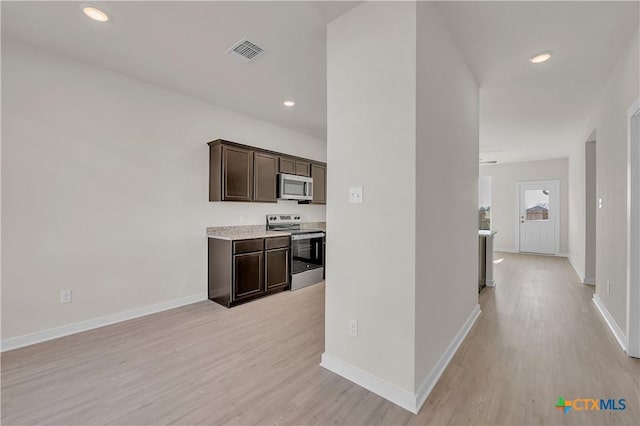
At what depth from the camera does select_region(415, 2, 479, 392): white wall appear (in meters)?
1.81

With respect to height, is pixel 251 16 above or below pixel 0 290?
above

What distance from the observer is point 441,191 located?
7.07 feet

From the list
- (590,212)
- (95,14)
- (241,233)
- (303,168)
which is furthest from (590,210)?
(95,14)

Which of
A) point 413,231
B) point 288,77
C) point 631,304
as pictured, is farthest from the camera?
point 288,77

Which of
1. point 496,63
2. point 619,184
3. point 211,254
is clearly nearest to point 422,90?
point 496,63

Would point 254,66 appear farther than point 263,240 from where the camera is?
No

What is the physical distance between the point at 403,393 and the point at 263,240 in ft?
8.58

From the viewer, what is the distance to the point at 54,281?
2.72 m

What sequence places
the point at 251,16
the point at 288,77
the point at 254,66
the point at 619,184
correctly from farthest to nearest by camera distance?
the point at 288,77, the point at 254,66, the point at 619,184, the point at 251,16

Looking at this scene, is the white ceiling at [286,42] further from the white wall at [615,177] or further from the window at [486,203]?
the window at [486,203]

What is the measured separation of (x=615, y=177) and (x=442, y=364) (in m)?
2.59

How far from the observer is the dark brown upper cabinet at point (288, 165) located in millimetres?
4578

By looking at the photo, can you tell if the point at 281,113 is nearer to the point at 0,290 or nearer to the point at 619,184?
the point at 0,290

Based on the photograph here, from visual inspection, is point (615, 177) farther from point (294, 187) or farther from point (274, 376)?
point (294, 187)
